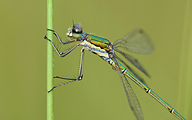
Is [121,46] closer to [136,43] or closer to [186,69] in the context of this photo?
[136,43]

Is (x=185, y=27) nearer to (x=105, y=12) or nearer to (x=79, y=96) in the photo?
(x=105, y=12)

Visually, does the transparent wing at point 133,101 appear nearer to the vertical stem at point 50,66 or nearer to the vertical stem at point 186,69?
the vertical stem at point 186,69

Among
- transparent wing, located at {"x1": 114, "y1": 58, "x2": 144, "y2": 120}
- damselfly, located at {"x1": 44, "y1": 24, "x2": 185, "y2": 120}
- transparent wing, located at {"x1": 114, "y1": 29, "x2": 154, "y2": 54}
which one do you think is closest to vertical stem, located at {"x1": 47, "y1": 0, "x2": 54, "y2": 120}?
damselfly, located at {"x1": 44, "y1": 24, "x2": 185, "y2": 120}

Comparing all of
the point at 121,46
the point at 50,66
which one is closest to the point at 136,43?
the point at 121,46

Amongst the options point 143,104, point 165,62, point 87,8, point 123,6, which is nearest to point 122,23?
point 123,6

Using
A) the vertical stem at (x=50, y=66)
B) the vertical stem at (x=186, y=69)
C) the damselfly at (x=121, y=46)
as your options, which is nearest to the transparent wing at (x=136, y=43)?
the damselfly at (x=121, y=46)

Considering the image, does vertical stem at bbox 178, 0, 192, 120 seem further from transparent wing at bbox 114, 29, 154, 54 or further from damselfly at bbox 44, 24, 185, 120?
transparent wing at bbox 114, 29, 154, 54
